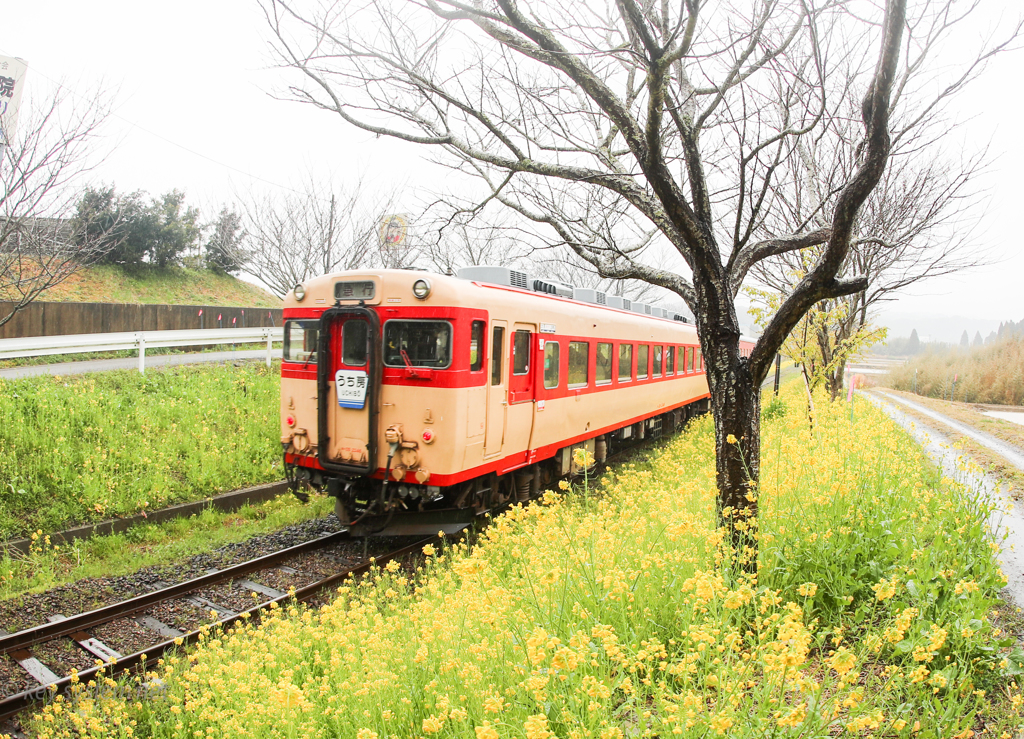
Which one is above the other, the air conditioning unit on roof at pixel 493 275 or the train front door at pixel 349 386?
the air conditioning unit on roof at pixel 493 275

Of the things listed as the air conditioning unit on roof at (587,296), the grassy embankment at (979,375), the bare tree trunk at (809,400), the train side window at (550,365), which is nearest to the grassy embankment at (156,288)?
the air conditioning unit on roof at (587,296)

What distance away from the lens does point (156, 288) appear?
25625 mm

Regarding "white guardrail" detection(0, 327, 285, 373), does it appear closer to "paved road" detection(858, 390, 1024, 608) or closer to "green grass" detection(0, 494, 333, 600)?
"green grass" detection(0, 494, 333, 600)

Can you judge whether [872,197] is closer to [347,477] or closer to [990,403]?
[347,477]

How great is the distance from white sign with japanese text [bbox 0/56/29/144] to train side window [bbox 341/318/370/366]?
13.7 ft

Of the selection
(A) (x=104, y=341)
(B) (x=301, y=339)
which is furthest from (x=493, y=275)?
(A) (x=104, y=341)

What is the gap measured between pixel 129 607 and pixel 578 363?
6.08 m

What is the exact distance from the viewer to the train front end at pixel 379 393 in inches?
242

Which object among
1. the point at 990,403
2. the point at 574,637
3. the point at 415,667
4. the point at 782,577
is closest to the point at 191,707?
the point at 415,667

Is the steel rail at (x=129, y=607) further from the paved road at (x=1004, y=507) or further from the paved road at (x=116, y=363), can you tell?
the paved road at (x=116, y=363)

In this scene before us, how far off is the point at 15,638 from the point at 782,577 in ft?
18.6

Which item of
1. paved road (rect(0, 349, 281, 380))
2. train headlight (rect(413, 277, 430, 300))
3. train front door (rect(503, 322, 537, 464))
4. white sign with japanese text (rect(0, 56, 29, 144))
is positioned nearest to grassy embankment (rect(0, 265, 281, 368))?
paved road (rect(0, 349, 281, 380))

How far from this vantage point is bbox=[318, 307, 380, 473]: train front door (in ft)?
20.9

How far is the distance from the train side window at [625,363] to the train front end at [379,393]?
4.70m
